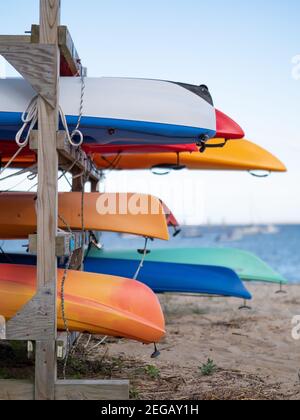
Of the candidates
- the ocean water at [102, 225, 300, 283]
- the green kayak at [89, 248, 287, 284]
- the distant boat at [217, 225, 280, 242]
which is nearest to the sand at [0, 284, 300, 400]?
the green kayak at [89, 248, 287, 284]

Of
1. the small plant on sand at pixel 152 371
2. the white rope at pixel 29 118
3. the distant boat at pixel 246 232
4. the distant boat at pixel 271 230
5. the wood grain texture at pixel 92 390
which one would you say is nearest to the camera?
the wood grain texture at pixel 92 390

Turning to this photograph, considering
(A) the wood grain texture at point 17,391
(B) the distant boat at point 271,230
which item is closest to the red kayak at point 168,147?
(A) the wood grain texture at point 17,391

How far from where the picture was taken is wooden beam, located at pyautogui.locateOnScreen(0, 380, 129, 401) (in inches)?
126

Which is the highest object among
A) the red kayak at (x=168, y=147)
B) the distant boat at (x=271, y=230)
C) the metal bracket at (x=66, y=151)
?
the distant boat at (x=271, y=230)

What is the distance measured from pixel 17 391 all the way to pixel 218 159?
456cm

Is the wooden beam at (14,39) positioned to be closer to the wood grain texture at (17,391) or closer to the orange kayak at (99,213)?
the orange kayak at (99,213)

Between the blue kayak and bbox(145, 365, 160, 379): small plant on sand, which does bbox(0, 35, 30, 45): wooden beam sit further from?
the blue kayak

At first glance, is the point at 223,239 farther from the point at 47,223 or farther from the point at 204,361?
the point at 47,223

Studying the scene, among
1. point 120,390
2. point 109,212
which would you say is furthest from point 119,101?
point 120,390

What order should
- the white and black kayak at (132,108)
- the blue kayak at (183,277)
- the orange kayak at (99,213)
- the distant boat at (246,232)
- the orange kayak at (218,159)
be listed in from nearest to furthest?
the white and black kayak at (132,108)
the orange kayak at (99,213)
the blue kayak at (183,277)
the orange kayak at (218,159)
the distant boat at (246,232)

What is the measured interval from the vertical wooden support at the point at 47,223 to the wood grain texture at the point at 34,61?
0.10 feet

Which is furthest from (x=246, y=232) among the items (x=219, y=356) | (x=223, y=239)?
(x=219, y=356)

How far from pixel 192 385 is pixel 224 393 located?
0.96ft

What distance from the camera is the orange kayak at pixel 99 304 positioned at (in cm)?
350
